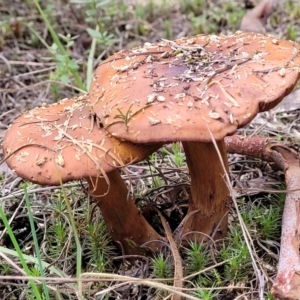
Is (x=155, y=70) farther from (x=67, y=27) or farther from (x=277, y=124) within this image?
(x=67, y=27)

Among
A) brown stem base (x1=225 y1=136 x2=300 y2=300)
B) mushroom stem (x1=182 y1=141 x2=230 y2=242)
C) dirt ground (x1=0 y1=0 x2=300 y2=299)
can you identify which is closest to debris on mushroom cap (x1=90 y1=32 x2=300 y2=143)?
mushroom stem (x1=182 y1=141 x2=230 y2=242)

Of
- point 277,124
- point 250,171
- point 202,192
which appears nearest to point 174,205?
point 202,192

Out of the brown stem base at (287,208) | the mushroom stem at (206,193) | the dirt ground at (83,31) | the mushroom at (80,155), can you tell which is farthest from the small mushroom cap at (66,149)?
the dirt ground at (83,31)

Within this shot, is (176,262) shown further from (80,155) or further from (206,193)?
(80,155)

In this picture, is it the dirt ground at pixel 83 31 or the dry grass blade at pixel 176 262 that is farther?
the dirt ground at pixel 83 31

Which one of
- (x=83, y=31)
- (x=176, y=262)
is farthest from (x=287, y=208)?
(x=83, y=31)

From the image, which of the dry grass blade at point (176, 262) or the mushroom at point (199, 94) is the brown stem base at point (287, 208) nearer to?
the mushroom at point (199, 94)
